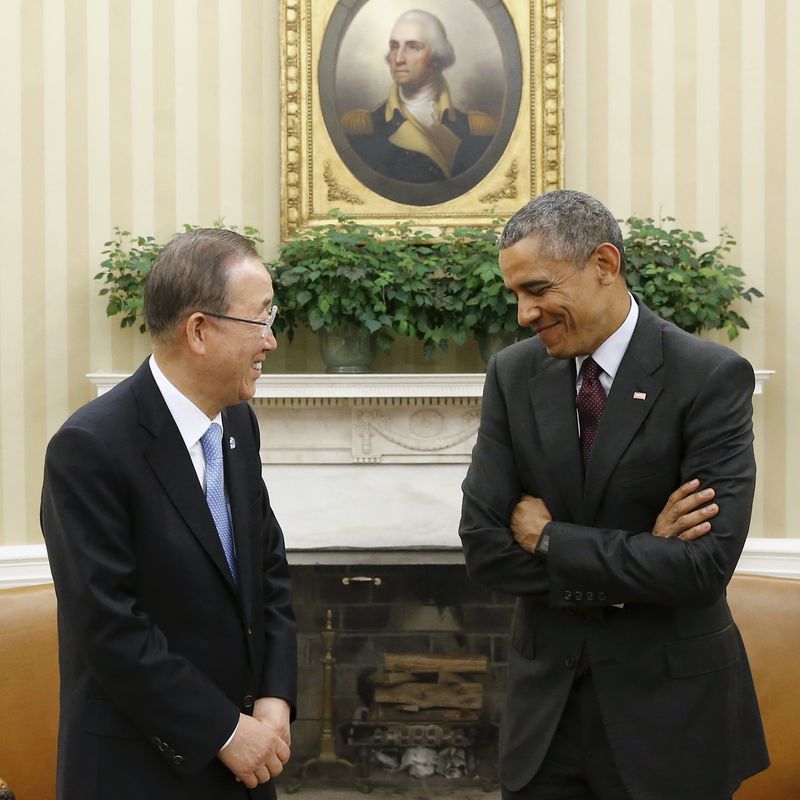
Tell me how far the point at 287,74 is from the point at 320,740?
2735mm

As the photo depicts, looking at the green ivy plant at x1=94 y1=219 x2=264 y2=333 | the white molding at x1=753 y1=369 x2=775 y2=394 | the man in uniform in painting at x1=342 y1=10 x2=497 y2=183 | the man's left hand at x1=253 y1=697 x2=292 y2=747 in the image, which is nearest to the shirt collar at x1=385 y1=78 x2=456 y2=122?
the man in uniform in painting at x1=342 y1=10 x2=497 y2=183

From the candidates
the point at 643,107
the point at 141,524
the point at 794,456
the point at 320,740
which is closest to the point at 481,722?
the point at 320,740

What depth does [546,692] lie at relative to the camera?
1.83m

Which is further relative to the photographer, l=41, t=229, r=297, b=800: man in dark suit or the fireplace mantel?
the fireplace mantel

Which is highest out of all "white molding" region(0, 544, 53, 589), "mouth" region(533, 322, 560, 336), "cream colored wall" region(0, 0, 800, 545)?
"cream colored wall" region(0, 0, 800, 545)

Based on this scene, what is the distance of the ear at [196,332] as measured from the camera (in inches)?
67.2

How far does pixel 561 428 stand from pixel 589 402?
0.07 meters

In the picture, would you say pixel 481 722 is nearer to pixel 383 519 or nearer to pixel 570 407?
pixel 383 519

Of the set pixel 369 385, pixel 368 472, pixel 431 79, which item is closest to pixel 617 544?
pixel 369 385

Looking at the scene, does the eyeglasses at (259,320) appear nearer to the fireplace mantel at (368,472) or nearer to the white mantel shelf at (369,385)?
the white mantel shelf at (369,385)

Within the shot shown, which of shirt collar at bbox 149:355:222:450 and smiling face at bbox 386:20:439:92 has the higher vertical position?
smiling face at bbox 386:20:439:92

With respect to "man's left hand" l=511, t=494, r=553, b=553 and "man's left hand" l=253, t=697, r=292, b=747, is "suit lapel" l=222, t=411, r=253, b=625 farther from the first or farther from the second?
"man's left hand" l=511, t=494, r=553, b=553

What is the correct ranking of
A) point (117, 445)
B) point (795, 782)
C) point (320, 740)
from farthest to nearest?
point (320, 740), point (795, 782), point (117, 445)

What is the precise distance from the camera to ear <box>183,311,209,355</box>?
1706mm
